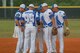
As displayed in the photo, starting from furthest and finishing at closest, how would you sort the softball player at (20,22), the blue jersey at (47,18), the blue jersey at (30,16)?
the softball player at (20,22)
the blue jersey at (47,18)
the blue jersey at (30,16)

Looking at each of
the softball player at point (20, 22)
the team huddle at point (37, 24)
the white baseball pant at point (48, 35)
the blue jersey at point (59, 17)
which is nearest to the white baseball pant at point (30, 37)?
the team huddle at point (37, 24)

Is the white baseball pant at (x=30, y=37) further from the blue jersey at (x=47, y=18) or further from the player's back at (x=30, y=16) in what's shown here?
the blue jersey at (x=47, y=18)

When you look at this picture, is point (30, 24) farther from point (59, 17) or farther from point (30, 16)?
point (59, 17)

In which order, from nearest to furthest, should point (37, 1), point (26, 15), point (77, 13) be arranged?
1. point (26, 15)
2. point (77, 13)
3. point (37, 1)

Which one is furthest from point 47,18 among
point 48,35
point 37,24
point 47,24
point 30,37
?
point 30,37

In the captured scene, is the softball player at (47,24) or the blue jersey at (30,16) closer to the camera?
the blue jersey at (30,16)

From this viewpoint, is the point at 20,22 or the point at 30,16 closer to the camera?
the point at 30,16

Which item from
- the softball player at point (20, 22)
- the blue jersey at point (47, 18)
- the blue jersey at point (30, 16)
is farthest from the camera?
the softball player at point (20, 22)

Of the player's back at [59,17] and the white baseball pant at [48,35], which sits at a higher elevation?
the player's back at [59,17]

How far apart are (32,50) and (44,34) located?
31.9 inches

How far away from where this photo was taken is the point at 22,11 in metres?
12.2

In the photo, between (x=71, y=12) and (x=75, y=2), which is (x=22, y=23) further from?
(x=75, y=2)

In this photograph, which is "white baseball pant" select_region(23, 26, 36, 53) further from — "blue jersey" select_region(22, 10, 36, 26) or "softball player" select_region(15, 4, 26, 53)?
"softball player" select_region(15, 4, 26, 53)

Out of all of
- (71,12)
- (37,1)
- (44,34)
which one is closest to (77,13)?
(71,12)
